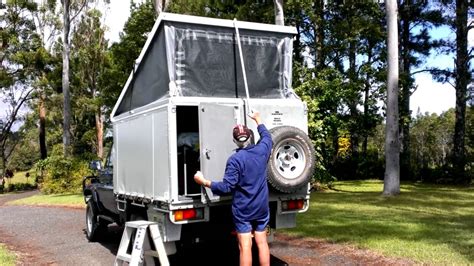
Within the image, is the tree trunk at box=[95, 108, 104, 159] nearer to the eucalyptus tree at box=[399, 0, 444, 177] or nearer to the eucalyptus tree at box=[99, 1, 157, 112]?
the eucalyptus tree at box=[99, 1, 157, 112]

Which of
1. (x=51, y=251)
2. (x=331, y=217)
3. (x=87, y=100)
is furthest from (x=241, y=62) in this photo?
(x=87, y=100)

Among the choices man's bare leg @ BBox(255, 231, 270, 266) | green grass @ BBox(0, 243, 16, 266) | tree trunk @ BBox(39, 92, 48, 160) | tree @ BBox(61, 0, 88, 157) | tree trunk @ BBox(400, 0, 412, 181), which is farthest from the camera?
tree trunk @ BBox(39, 92, 48, 160)

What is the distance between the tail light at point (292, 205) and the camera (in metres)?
6.70

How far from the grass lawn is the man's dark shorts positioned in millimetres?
2834

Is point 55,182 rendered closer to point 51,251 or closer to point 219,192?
point 51,251

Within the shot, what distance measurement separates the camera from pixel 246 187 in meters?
5.64

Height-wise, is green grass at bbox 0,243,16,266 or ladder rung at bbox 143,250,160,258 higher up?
ladder rung at bbox 143,250,160,258

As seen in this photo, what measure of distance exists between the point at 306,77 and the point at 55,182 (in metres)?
13.7

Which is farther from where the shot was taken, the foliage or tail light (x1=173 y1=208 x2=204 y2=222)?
the foliage

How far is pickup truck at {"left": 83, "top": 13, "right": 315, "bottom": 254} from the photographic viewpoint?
6.06 m

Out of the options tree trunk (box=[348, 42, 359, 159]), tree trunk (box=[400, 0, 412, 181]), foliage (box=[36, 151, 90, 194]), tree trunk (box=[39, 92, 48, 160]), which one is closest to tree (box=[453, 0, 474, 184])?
tree trunk (box=[400, 0, 412, 181])

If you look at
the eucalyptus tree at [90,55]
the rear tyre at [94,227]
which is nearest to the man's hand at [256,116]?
the rear tyre at [94,227]

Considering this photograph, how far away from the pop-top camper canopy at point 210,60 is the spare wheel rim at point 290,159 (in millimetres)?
1164

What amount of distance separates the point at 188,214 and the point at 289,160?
Result: 1.47 meters
